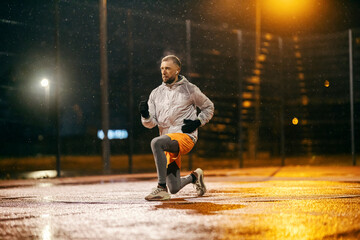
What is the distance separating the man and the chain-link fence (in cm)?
695

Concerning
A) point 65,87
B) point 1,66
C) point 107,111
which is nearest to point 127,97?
point 107,111

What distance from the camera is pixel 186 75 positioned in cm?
1778

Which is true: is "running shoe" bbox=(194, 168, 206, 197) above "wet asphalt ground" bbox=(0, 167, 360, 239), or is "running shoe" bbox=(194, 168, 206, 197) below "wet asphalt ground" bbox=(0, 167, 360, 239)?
above

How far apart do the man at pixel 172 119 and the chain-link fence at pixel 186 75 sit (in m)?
6.95

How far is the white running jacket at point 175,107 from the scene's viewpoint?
8.39 meters

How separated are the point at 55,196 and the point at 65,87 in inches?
242

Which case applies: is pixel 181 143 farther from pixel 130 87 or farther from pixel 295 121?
pixel 295 121

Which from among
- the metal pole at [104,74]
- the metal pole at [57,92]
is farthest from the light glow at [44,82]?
the metal pole at [104,74]

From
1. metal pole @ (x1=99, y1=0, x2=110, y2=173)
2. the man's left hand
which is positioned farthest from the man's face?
metal pole @ (x1=99, y1=0, x2=110, y2=173)

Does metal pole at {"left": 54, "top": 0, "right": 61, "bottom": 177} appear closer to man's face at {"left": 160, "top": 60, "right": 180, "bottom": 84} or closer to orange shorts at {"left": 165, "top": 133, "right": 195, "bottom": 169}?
man's face at {"left": 160, "top": 60, "right": 180, "bottom": 84}

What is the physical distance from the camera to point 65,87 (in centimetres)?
1563

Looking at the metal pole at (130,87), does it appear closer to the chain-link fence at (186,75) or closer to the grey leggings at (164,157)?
the chain-link fence at (186,75)

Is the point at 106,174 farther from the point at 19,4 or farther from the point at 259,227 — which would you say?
the point at 259,227

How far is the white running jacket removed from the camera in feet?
27.5
